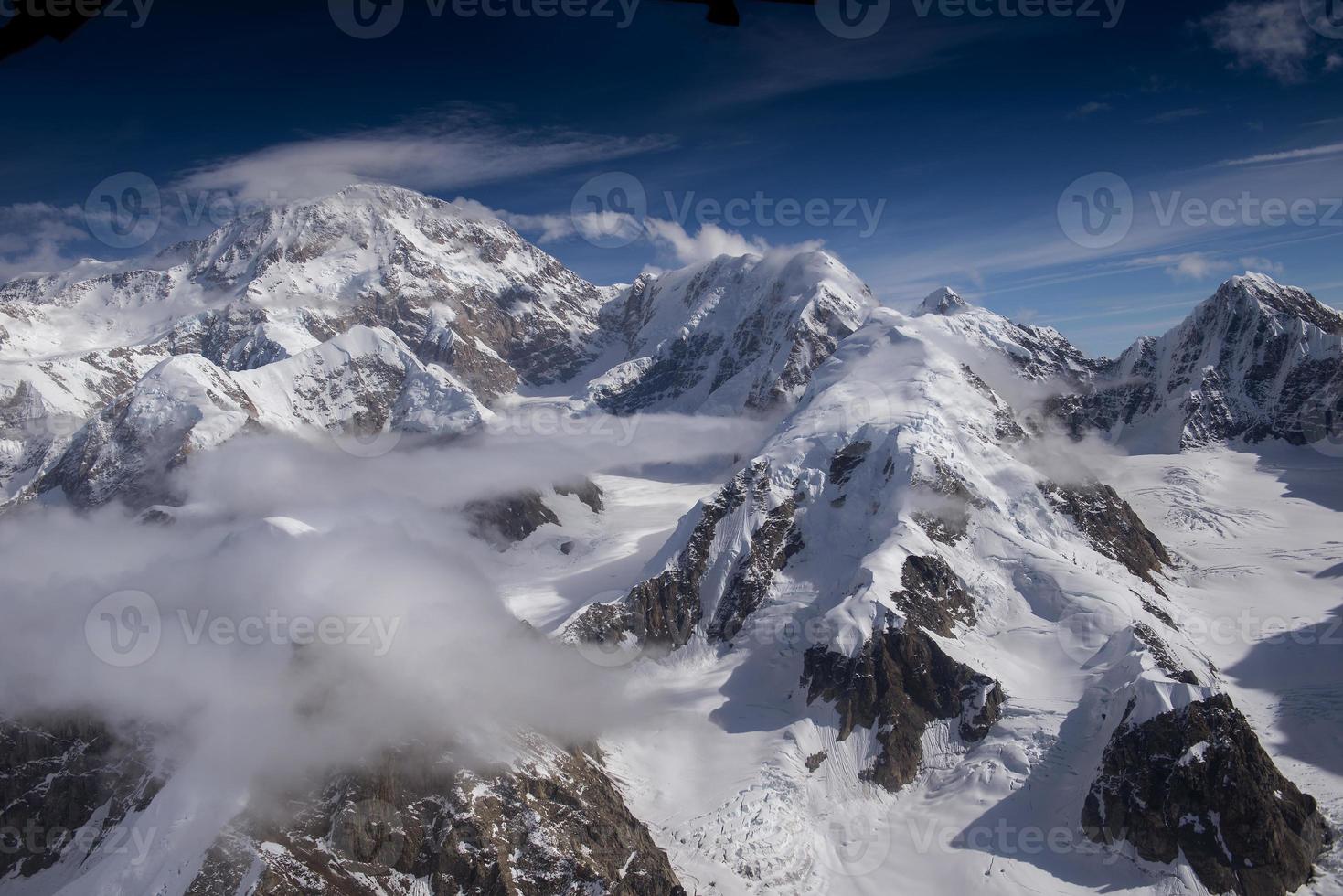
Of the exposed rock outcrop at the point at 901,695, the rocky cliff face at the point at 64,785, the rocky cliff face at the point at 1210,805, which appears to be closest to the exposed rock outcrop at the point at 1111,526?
the exposed rock outcrop at the point at 901,695

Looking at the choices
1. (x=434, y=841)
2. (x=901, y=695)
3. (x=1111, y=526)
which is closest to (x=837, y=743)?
(x=901, y=695)

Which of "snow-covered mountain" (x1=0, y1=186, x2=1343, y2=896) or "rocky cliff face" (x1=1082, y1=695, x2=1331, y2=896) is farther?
"rocky cliff face" (x1=1082, y1=695, x2=1331, y2=896)

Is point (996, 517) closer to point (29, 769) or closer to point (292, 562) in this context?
point (292, 562)

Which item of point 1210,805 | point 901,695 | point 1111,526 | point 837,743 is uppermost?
point 1111,526

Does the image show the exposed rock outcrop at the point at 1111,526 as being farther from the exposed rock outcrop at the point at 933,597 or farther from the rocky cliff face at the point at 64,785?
the rocky cliff face at the point at 64,785

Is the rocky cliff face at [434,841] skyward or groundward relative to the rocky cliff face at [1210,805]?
groundward

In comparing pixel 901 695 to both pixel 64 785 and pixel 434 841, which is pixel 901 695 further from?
pixel 64 785

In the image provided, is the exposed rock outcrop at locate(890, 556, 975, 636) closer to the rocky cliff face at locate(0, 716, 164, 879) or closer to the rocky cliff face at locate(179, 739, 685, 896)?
the rocky cliff face at locate(179, 739, 685, 896)

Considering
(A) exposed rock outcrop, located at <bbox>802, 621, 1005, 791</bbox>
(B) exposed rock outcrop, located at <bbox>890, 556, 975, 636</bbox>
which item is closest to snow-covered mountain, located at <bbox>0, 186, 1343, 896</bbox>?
(A) exposed rock outcrop, located at <bbox>802, 621, 1005, 791</bbox>
